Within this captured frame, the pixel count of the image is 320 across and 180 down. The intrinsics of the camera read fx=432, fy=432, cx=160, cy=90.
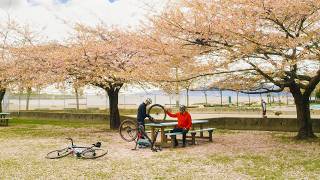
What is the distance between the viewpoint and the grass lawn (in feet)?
35.7

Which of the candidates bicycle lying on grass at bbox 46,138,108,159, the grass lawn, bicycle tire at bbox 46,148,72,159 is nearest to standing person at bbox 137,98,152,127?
the grass lawn

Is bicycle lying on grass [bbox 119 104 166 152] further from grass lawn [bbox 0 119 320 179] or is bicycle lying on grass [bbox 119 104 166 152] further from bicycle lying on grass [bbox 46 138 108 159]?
bicycle lying on grass [bbox 46 138 108 159]

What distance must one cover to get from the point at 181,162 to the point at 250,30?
5329 millimetres

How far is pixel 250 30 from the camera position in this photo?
A: 49.0 feet

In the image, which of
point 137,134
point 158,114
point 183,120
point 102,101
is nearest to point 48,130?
point 137,134

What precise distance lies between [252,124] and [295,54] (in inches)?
353

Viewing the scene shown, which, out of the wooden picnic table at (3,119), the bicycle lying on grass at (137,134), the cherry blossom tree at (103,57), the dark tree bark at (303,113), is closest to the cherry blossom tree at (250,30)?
the dark tree bark at (303,113)

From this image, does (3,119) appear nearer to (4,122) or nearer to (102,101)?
(4,122)

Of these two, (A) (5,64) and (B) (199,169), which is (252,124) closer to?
(B) (199,169)

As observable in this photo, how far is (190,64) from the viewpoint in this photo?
16.7m

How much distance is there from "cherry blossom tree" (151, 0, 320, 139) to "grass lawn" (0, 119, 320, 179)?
2.95 meters

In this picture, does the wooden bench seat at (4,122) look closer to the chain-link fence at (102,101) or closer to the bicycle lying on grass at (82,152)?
the chain-link fence at (102,101)

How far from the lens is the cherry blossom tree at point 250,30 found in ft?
46.3

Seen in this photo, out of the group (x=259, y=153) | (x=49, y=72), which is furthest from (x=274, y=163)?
(x=49, y=72)
